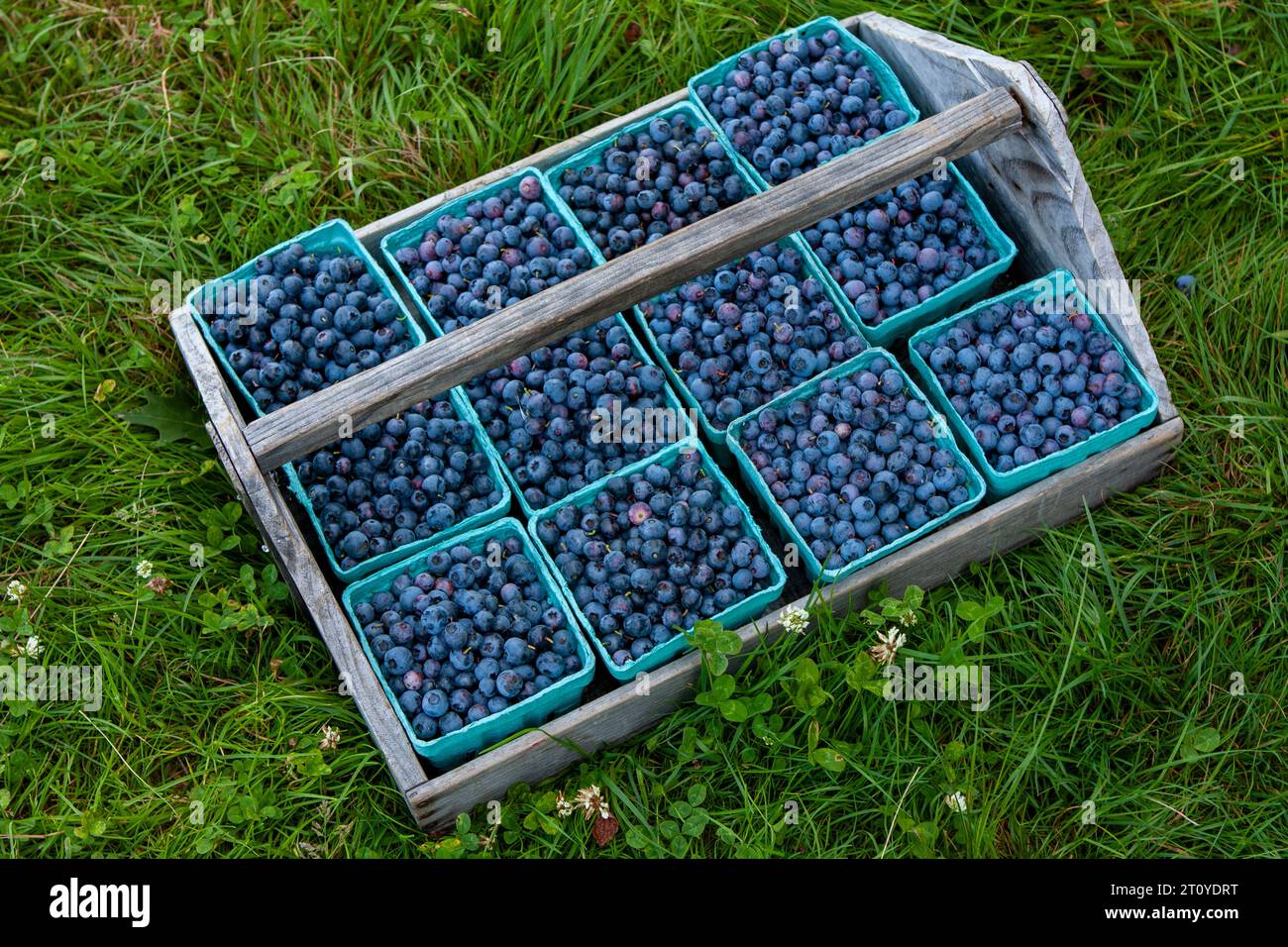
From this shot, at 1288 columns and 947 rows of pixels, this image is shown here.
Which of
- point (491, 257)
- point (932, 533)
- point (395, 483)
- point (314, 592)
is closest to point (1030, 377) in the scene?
point (932, 533)

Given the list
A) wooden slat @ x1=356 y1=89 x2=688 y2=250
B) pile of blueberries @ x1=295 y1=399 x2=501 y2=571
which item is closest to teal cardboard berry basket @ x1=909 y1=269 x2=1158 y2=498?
wooden slat @ x1=356 y1=89 x2=688 y2=250

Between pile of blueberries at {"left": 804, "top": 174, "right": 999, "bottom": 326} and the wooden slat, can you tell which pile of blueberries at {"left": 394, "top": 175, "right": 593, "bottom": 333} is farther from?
pile of blueberries at {"left": 804, "top": 174, "right": 999, "bottom": 326}

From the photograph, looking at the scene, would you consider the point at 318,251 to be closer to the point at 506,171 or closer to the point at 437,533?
the point at 506,171

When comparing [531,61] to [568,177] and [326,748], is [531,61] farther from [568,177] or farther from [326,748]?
[326,748]

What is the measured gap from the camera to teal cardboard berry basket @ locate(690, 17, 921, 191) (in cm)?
404

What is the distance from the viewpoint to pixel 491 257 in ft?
12.4

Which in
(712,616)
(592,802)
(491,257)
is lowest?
(592,802)

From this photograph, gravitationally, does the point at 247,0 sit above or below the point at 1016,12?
above

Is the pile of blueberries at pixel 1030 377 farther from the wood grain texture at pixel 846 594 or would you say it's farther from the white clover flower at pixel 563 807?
the white clover flower at pixel 563 807

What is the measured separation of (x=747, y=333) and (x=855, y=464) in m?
0.56

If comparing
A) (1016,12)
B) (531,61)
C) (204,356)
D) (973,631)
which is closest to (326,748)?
(204,356)

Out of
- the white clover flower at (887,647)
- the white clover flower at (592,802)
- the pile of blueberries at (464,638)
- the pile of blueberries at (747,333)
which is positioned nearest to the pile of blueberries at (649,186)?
the pile of blueberries at (747,333)

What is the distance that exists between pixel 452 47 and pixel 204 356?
1.67 m

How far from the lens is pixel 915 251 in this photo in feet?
12.5
